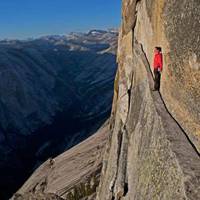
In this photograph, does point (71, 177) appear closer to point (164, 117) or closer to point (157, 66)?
point (157, 66)

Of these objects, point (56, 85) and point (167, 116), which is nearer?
point (167, 116)

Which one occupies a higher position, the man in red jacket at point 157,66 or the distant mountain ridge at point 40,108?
the man in red jacket at point 157,66

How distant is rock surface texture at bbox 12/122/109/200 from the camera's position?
38.3 metres

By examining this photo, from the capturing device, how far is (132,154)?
18.5 meters

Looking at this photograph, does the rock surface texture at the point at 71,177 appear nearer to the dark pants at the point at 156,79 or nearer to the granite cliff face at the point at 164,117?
the granite cliff face at the point at 164,117

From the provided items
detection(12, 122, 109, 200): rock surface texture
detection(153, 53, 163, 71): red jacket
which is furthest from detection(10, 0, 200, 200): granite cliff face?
detection(12, 122, 109, 200): rock surface texture

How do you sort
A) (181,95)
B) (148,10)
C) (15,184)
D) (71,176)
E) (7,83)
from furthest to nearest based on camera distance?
1. (7,83)
2. (15,184)
3. (71,176)
4. (148,10)
5. (181,95)

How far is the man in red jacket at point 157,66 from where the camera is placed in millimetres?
16328

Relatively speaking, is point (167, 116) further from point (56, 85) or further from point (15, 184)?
point (56, 85)

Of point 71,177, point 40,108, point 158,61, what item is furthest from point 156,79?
point 40,108

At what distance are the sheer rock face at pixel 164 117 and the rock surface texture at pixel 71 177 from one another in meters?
16.1

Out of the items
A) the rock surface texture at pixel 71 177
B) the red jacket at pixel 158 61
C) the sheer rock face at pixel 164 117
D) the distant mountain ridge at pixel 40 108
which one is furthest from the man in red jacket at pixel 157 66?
the distant mountain ridge at pixel 40 108

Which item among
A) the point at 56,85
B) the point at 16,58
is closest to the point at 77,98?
the point at 56,85

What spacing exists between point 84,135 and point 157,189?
300 feet
